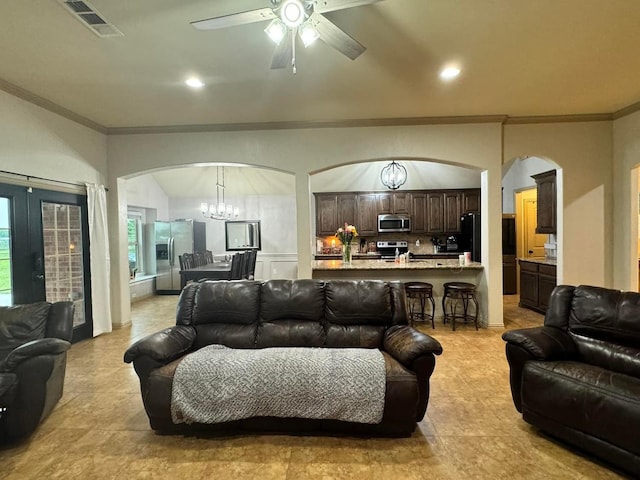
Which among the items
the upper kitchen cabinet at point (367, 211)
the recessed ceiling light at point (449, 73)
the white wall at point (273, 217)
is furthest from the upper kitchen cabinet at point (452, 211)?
the recessed ceiling light at point (449, 73)

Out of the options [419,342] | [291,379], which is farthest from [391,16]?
[291,379]

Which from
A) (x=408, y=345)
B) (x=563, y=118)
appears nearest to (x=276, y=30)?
(x=408, y=345)

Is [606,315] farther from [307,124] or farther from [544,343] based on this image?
[307,124]

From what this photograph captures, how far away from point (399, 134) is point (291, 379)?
12.2 ft

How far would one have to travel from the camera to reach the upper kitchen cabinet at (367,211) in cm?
804

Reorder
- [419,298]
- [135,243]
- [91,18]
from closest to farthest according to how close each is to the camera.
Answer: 1. [91,18]
2. [419,298]
3. [135,243]

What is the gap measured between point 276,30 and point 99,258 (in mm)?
4125

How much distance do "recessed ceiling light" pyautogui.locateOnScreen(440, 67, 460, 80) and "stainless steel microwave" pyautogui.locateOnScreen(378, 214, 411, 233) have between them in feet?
15.0

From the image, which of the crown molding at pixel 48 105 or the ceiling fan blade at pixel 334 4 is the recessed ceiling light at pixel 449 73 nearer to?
the ceiling fan blade at pixel 334 4

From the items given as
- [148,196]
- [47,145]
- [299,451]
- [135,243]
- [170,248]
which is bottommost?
[299,451]

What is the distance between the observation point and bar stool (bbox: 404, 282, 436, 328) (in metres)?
4.82

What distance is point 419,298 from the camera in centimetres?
505

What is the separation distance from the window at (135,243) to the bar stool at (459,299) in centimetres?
645

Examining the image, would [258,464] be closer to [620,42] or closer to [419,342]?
[419,342]
